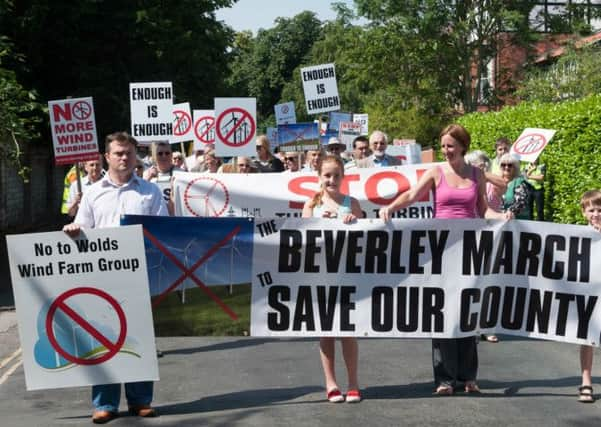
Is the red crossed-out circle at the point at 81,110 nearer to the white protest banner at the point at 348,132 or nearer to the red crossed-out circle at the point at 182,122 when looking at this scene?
the red crossed-out circle at the point at 182,122

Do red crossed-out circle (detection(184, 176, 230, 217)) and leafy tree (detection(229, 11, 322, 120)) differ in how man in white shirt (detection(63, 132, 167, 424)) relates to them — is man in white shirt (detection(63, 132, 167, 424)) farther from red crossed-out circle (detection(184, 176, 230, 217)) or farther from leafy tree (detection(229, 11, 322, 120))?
leafy tree (detection(229, 11, 322, 120))

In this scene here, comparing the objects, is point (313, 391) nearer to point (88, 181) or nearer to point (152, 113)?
point (88, 181)

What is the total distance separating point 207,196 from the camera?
458 inches

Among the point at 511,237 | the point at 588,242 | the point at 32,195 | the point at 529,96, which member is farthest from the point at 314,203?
the point at 529,96

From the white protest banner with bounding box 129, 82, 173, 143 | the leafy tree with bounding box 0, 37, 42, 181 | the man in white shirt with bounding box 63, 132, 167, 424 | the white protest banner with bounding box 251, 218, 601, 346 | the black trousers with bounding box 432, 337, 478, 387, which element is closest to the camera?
the man in white shirt with bounding box 63, 132, 167, 424

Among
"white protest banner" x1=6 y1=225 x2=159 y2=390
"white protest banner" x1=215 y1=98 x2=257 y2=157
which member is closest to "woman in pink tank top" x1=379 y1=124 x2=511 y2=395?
"white protest banner" x1=6 y1=225 x2=159 y2=390

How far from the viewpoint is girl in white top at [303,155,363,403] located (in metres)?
7.24

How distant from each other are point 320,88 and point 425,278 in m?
11.3

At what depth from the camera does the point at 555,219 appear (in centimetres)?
1631

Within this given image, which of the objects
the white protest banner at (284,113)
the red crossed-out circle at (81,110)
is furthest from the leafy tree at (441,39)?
the red crossed-out circle at (81,110)

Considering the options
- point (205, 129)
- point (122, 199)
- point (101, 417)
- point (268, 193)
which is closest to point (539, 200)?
point (268, 193)

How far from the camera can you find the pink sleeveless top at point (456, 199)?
7508 millimetres

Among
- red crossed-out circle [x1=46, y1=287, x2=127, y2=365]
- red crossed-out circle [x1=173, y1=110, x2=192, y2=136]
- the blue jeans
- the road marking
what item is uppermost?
red crossed-out circle [x1=173, y1=110, x2=192, y2=136]

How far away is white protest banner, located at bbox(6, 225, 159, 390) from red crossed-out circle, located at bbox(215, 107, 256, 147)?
7.45 m
